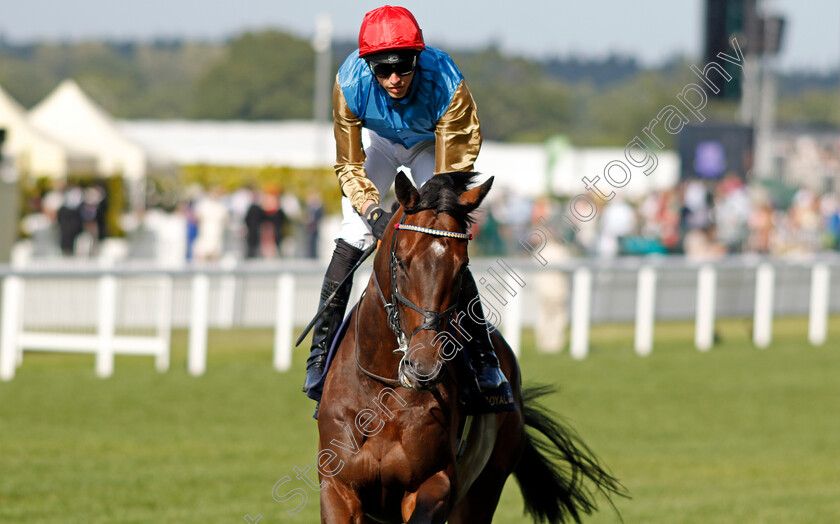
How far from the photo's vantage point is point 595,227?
20.8m

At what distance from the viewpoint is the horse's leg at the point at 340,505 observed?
3924mm

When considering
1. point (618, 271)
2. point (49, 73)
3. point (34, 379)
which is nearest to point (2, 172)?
point (34, 379)

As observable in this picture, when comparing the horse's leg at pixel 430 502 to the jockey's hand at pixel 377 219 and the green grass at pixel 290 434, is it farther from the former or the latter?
the green grass at pixel 290 434

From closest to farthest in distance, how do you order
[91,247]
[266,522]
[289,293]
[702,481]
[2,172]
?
1. [266,522]
2. [702,481]
3. [289,293]
4. [2,172]
5. [91,247]

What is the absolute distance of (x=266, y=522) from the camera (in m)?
6.21

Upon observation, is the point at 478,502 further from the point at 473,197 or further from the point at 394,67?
the point at 394,67

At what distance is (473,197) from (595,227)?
17354mm

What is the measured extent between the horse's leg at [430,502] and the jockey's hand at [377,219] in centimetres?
86

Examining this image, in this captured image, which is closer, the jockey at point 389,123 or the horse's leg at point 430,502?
the horse's leg at point 430,502

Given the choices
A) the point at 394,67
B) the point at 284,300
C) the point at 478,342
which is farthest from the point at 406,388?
the point at 284,300

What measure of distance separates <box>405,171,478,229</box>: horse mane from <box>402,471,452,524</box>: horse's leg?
35.5 inches

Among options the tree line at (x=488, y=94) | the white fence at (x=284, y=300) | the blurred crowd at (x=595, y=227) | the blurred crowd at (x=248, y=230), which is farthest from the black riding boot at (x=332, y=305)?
the tree line at (x=488, y=94)

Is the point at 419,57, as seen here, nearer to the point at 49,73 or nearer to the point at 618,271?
the point at 618,271

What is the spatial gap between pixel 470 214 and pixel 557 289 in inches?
390
